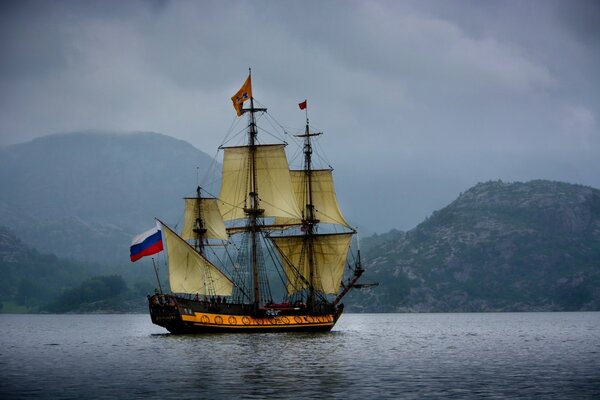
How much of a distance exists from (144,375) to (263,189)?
239ft

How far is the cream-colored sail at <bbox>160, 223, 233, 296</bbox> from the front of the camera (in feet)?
438

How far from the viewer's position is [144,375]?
75.8 m

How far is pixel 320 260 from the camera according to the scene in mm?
149750

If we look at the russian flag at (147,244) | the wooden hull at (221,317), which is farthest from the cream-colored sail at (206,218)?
the russian flag at (147,244)

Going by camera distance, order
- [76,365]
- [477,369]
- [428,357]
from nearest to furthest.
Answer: [477,369] → [76,365] → [428,357]

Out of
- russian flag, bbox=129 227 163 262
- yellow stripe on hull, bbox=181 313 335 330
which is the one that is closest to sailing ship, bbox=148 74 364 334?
yellow stripe on hull, bbox=181 313 335 330

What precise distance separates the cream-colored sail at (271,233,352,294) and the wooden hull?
23.6ft

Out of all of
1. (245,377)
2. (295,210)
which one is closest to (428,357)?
(245,377)

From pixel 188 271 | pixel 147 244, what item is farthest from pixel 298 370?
pixel 188 271

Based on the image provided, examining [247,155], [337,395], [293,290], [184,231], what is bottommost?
[337,395]

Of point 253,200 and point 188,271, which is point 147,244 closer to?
point 188,271

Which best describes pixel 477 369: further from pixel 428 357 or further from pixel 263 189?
pixel 263 189

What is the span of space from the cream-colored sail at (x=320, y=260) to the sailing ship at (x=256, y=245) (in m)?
0.18

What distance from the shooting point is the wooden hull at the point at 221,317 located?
436 ft
